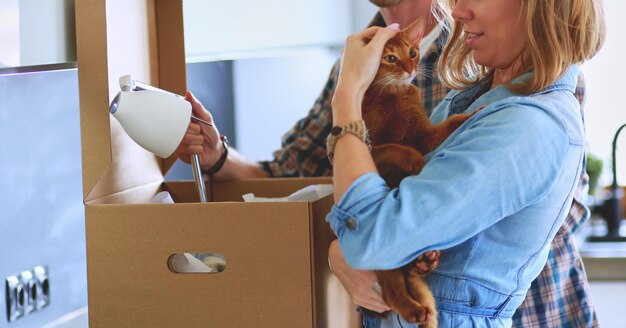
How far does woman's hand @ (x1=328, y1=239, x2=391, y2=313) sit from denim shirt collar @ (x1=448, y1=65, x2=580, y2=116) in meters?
0.26

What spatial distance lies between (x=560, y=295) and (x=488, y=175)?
0.69 meters

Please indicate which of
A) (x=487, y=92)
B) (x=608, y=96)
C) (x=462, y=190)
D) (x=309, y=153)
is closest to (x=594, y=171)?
(x=608, y=96)

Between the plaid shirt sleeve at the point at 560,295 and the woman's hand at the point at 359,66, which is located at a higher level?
the woman's hand at the point at 359,66

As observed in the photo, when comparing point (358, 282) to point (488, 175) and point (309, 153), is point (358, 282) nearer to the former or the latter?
point (488, 175)

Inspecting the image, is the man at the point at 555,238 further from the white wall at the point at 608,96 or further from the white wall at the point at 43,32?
the white wall at the point at 608,96

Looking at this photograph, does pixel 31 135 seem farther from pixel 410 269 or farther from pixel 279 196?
pixel 410 269

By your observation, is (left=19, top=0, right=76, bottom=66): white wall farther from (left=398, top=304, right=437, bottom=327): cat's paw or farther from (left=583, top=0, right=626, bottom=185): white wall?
(left=583, top=0, right=626, bottom=185): white wall

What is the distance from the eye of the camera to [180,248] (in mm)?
964

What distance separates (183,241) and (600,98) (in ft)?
7.78

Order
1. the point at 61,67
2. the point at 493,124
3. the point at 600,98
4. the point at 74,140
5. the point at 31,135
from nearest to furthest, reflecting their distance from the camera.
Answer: the point at 493,124, the point at 61,67, the point at 31,135, the point at 74,140, the point at 600,98

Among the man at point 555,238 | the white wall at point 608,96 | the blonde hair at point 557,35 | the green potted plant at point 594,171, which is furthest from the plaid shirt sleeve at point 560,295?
the white wall at point 608,96

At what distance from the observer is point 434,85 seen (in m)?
1.47

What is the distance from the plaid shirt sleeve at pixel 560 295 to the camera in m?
1.26

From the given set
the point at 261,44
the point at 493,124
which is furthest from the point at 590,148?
the point at 493,124
